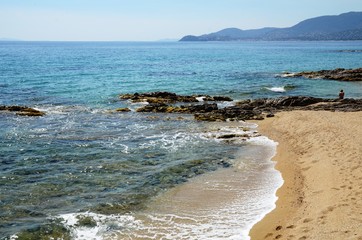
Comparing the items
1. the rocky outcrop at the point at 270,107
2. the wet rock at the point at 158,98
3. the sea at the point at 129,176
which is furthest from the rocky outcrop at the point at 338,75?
the sea at the point at 129,176

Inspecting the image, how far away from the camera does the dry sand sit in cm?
1175

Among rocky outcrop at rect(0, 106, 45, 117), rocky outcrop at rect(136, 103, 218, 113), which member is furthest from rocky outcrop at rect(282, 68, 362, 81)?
rocky outcrop at rect(0, 106, 45, 117)

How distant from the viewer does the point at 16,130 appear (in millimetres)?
27141

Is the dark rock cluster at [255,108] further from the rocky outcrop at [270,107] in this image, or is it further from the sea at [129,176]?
the sea at [129,176]

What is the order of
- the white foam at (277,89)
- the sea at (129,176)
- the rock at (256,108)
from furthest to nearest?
the white foam at (277,89)
the rock at (256,108)
the sea at (129,176)

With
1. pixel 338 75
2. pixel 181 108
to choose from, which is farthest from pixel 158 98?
pixel 338 75

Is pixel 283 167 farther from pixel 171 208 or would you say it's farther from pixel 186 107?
pixel 186 107

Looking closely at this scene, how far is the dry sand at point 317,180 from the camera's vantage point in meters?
11.8

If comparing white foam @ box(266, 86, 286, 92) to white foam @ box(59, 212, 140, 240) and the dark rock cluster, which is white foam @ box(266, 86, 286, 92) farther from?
white foam @ box(59, 212, 140, 240)

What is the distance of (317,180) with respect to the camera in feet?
53.4

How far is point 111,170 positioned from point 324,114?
1873 centimetres

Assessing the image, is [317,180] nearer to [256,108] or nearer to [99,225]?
[99,225]

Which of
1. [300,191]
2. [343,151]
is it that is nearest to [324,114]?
[343,151]

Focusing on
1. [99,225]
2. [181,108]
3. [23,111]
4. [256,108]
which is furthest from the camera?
[181,108]
